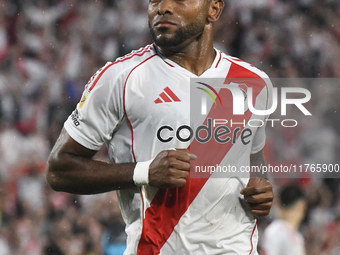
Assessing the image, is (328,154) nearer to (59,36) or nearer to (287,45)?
(287,45)

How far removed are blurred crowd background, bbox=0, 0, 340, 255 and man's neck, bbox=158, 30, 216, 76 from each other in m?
2.69

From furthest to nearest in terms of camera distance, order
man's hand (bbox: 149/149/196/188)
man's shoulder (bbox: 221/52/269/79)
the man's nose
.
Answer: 1. man's shoulder (bbox: 221/52/269/79)
2. the man's nose
3. man's hand (bbox: 149/149/196/188)

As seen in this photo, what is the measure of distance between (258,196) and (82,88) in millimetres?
4613

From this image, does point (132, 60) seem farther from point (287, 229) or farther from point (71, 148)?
point (287, 229)

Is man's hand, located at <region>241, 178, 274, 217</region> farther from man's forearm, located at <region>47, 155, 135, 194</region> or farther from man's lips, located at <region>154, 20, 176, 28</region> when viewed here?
man's lips, located at <region>154, 20, 176, 28</region>

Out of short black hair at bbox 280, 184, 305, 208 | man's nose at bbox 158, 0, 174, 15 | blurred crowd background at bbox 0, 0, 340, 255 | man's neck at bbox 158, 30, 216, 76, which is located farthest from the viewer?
blurred crowd background at bbox 0, 0, 340, 255

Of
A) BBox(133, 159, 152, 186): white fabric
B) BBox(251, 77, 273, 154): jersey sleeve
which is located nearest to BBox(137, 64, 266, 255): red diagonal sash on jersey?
BBox(133, 159, 152, 186): white fabric

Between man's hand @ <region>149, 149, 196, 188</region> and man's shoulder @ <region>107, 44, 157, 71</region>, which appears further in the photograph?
man's shoulder @ <region>107, 44, 157, 71</region>

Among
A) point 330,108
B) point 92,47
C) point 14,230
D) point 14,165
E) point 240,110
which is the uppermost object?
point 240,110

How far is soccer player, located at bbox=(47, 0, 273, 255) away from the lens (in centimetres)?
251

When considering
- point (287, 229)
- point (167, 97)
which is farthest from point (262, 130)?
point (287, 229)

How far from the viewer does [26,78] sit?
696 cm

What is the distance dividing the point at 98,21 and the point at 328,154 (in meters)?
3.61

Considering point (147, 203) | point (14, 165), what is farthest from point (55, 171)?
point (14, 165)
